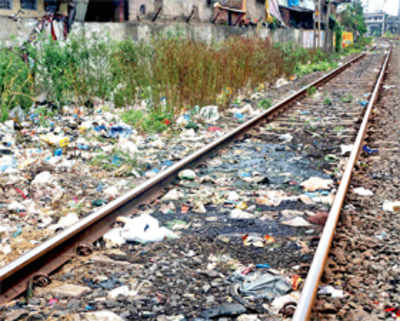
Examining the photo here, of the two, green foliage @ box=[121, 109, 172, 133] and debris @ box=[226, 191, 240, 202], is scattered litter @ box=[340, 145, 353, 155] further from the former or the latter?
green foliage @ box=[121, 109, 172, 133]

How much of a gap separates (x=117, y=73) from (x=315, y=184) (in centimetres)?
501

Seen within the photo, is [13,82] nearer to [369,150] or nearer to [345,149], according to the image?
[345,149]

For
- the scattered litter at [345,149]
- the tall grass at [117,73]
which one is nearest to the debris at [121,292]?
the scattered litter at [345,149]

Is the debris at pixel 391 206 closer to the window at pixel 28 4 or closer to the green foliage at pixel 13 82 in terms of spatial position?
the green foliage at pixel 13 82

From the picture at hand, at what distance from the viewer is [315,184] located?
4.54 meters

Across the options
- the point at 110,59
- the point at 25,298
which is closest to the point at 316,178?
the point at 25,298

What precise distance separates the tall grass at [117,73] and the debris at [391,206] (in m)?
4.66

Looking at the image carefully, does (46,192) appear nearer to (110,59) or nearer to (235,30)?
(110,59)

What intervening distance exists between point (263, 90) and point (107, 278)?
434 inches

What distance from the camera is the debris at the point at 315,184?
14.6ft

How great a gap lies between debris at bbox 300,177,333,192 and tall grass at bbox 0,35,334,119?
151 inches

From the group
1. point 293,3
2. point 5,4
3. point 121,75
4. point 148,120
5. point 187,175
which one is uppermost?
point 293,3

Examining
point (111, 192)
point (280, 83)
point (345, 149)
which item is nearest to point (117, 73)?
point (111, 192)

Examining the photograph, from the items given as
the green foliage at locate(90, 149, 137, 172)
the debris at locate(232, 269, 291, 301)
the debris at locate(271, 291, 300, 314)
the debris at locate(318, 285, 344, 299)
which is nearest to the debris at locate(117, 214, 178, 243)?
the debris at locate(232, 269, 291, 301)
